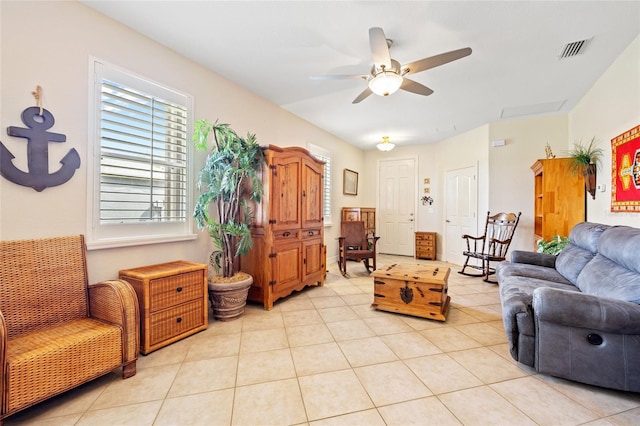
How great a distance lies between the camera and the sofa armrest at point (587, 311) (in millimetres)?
1545

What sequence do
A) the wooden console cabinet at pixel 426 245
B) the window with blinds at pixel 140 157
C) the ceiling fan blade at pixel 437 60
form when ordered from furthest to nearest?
the wooden console cabinet at pixel 426 245, the window with blinds at pixel 140 157, the ceiling fan blade at pixel 437 60

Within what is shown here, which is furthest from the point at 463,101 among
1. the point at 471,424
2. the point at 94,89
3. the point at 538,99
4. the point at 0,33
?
the point at 0,33

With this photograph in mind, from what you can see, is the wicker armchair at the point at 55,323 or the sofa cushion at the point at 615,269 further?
the sofa cushion at the point at 615,269

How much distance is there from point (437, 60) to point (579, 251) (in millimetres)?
2289

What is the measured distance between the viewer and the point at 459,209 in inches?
213

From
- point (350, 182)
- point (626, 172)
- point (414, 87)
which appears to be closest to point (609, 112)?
point (626, 172)

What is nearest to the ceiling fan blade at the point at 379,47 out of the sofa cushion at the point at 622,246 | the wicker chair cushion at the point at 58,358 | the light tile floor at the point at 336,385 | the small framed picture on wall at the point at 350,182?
the sofa cushion at the point at 622,246

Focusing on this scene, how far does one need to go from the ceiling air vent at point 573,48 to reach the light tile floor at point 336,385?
2.65 metres

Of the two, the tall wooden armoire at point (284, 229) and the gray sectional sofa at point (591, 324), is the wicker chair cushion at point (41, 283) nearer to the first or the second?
the tall wooden armoire at point (284, 229)

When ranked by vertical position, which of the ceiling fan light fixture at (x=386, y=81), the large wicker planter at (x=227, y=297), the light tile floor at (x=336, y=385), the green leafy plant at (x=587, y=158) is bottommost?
the light tile floor at (x=336, y=385)

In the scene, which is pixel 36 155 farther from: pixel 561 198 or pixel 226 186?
pixel 561 198

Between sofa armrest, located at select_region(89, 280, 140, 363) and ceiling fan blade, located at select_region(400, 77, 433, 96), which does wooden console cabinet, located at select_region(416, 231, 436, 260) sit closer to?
ceiling fan blade, located at select_region(400, 77, 433, 96)

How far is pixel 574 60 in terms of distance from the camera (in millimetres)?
2711

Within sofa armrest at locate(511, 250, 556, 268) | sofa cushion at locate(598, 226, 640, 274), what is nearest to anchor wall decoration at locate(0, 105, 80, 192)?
sofa cushion at locate(598, 226, 640, 274)
